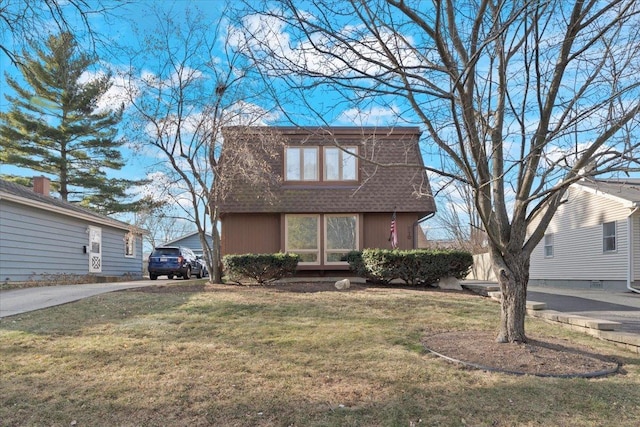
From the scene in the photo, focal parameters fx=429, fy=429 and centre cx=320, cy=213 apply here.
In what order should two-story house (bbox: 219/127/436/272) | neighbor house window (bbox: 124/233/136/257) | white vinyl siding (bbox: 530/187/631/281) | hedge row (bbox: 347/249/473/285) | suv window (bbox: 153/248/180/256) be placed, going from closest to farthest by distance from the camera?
1. hedge row (bbox: 347/249/473/285)
2. two-story house (bbox: 219/127/436/272)
3. white vinyl siding (bbox: 530/187/631/281)
4. suv window (bbox: 153/248/180/256)
5. neighbor house window (bbox: 124/233/136/257)

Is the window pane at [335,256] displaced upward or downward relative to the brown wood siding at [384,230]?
downward

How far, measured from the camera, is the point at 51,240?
14.5 metres

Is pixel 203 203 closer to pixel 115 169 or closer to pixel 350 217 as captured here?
pixel 350 217

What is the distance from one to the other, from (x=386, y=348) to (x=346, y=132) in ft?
33.2

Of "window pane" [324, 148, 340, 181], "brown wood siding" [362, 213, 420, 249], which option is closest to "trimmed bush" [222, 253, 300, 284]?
"brown wood siding" [362, 213, 420, 249]

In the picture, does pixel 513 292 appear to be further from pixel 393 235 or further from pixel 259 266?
pixel 393 235

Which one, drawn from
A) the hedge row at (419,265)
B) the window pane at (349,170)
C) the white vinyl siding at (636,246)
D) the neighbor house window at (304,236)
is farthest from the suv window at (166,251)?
the white vinyl siding at (636,246)

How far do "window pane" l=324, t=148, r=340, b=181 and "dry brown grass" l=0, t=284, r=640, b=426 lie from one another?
8319mm

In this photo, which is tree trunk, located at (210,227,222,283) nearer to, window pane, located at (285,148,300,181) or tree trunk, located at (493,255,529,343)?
window pane, located at (285,148,300,181)

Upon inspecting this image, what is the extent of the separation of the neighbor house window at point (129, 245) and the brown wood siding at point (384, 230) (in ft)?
41.5

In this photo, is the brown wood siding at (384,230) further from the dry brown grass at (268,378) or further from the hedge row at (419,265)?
the dry brown grass at (268,378)

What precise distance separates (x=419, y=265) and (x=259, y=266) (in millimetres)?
4127

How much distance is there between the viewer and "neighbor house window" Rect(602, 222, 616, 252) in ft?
49.0

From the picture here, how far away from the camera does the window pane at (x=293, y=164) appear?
579 inches
